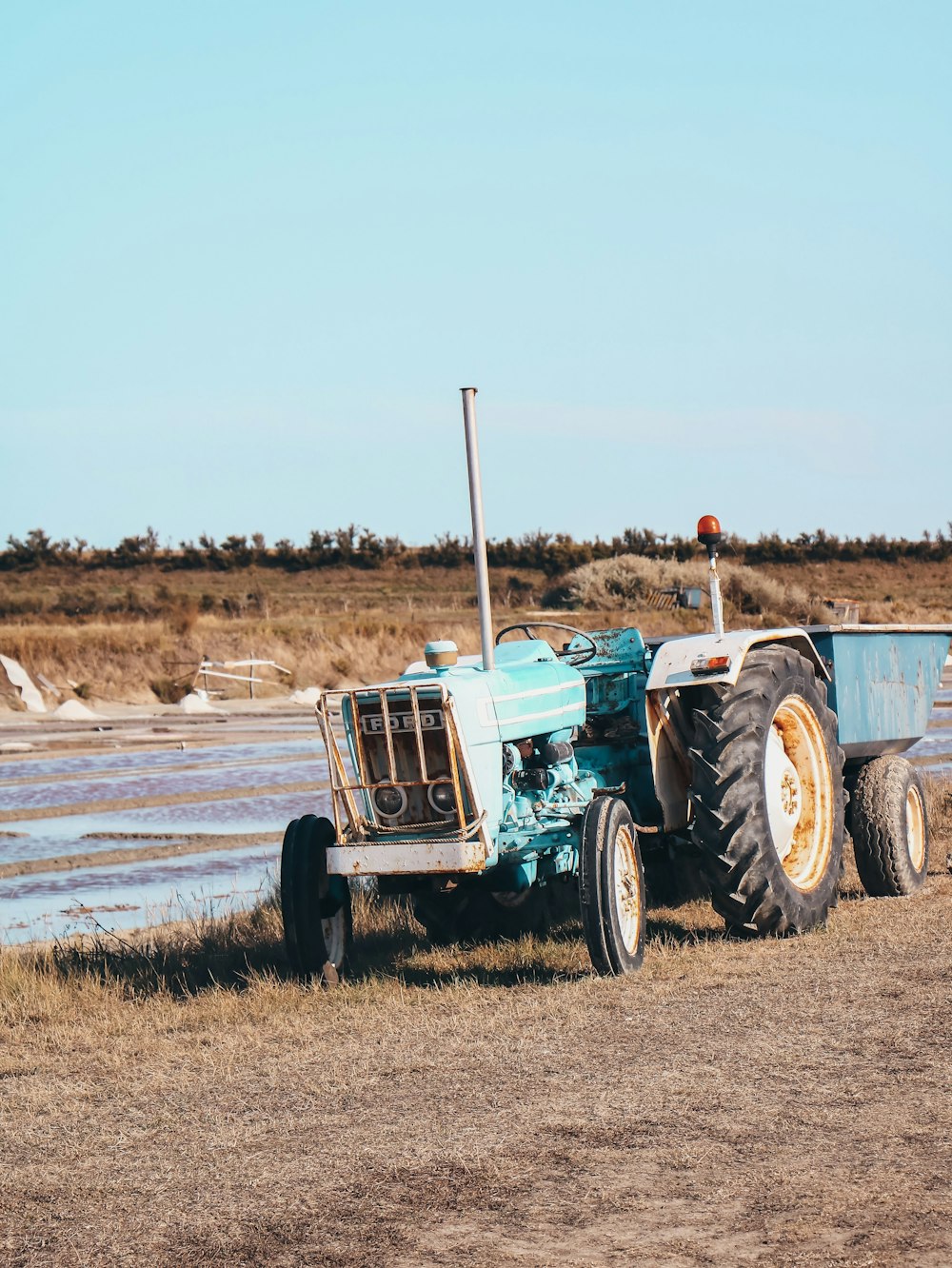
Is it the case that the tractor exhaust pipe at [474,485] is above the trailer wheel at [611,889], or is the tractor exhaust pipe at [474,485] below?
above

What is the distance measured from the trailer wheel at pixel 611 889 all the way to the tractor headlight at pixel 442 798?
0.63m

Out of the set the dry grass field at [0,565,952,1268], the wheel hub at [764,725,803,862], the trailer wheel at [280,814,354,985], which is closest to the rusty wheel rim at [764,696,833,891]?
the wheel hub at [764,725,803,862]

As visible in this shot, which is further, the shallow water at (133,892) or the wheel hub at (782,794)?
the shallow water at (133,892)

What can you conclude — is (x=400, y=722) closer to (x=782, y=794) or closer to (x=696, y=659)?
(x=696, y=659)

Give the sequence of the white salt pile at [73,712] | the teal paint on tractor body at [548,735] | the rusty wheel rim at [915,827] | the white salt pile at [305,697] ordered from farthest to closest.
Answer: the white salt pile at [305,697] < the white salt pile at [73,712] < the rusty wheel rim at [915,827] < the teal paint on tractor body at [548,735]

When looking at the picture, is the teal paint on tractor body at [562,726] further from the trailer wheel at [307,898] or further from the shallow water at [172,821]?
the shallow water at [172,821]

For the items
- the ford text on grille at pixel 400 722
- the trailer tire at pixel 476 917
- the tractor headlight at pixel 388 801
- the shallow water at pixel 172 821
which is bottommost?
the shallow water at pixel 172 821

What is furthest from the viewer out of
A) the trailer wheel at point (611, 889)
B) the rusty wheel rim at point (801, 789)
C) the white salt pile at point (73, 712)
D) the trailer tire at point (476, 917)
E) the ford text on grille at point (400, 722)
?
the white salt pile at point (73, 712)

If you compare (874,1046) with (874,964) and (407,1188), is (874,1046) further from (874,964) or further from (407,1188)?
(407,1188)

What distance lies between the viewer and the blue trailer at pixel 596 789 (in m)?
7.65

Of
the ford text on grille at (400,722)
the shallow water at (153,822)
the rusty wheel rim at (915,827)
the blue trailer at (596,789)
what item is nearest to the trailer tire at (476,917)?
the blue trailer at (596,789)

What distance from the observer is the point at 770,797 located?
28.8ft

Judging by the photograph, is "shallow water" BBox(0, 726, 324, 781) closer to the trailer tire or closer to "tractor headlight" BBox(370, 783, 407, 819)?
the trailer tire

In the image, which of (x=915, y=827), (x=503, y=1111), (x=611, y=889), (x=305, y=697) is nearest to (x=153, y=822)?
(x=915, y=827)
